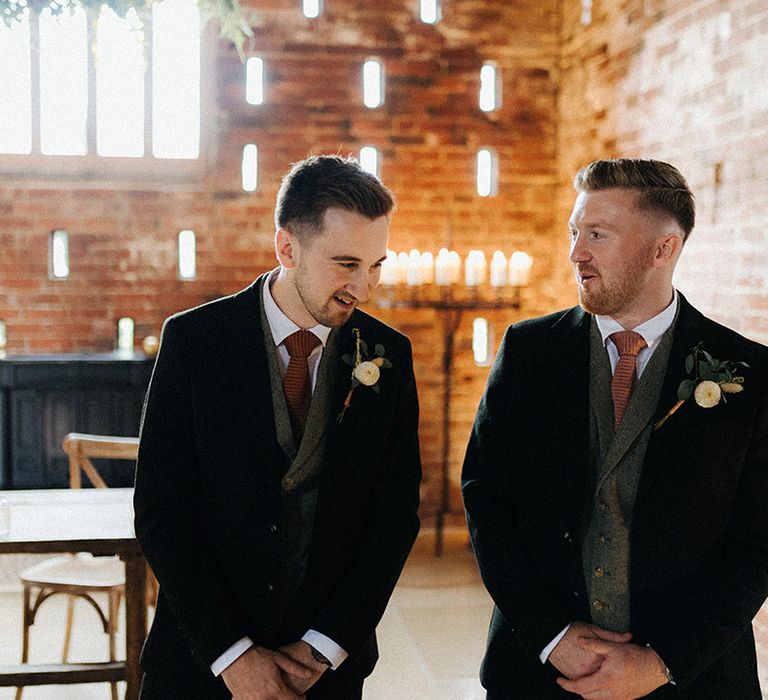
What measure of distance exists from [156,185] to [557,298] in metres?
2.51

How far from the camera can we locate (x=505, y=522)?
6.32 feet

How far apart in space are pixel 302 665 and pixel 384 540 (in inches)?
11.4

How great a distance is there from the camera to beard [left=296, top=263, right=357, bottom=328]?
1.82 m

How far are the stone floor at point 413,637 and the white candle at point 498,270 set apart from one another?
66.4 inches

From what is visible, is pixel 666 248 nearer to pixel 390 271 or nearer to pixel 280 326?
pixel 280 326

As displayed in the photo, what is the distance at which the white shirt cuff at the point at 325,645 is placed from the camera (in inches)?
70.1

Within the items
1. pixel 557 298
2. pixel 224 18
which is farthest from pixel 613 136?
pixel 224 18

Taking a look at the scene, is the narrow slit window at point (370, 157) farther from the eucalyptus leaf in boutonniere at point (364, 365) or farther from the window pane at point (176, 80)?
the eucalyptus leaf in boutonniere at point (364, 365)

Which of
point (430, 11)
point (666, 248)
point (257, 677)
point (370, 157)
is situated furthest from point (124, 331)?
point (666, 248)

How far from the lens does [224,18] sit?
4.28m

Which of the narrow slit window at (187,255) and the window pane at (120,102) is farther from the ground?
the window pane at (120,102)

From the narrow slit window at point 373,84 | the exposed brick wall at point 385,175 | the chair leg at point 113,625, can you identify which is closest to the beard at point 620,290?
the chair leg at point 113,625

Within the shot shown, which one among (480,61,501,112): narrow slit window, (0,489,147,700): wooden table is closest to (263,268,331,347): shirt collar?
(0,489,147,700): wooden table

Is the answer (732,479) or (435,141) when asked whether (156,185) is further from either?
(732,479)
